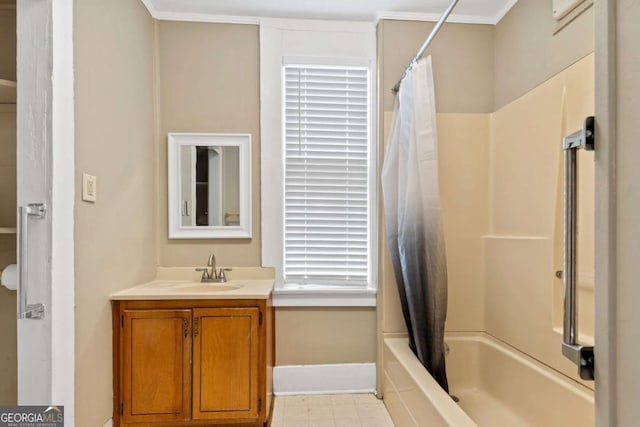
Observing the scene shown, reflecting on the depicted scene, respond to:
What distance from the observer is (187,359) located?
1742mm

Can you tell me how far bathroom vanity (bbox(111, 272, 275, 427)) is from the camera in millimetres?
1722

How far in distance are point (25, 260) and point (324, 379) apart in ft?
5.72

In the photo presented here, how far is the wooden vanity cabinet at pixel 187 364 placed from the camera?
1.72 metres

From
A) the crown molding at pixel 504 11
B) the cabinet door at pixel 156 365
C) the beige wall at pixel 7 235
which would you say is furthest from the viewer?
the crown molding at pixel 504 11

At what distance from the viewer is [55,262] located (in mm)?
1239

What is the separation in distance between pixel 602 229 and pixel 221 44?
90.4 inches

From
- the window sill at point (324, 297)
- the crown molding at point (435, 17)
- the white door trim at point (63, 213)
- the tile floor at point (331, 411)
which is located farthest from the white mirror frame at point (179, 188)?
the crown molding at point (435, 17)

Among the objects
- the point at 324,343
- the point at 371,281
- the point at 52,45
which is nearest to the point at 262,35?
the point at 52,45

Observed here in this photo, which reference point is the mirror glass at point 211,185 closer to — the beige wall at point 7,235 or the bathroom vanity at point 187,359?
the bathroom vanity at point 187,359

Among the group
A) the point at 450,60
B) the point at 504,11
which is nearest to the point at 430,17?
the point at 450,60

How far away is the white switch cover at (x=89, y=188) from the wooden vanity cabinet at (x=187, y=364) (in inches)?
21.9

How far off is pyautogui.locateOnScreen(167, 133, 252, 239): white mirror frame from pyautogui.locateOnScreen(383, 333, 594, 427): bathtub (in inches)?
46.6

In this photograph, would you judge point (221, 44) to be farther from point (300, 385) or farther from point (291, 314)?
point (300, 385)

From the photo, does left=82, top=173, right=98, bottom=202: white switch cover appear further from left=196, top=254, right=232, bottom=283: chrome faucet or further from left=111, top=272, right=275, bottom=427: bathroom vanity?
left=196, top=254, right=232, bottom=283: chrome faucet
